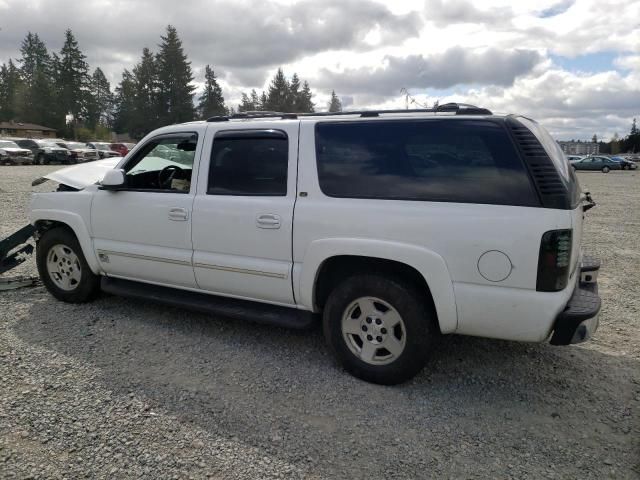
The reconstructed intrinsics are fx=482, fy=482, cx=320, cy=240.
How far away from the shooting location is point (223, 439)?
287cm

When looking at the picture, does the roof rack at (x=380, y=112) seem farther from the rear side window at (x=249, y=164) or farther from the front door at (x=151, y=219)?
the front door at (x=151, y=219)

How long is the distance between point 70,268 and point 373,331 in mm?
3422

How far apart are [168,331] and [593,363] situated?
11.9 feet

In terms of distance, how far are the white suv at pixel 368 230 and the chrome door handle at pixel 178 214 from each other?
2 cm

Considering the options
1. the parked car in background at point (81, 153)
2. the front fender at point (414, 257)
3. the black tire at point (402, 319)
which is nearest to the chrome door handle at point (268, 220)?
the front fender at point (414, 257)

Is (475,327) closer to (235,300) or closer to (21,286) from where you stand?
(235,300)

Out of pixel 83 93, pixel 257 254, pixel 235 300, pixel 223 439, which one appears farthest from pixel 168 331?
pixel 83 93

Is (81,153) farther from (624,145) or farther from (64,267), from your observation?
(624,145)

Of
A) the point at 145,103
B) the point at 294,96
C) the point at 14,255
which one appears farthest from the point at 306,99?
the point at 14,255

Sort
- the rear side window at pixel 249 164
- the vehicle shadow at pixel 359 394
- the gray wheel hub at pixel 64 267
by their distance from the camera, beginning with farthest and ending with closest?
the gray wheel hub at pixel 64 267 < the rear side window at pixel 249 164 < the vehicle shadow at pixel 359 394

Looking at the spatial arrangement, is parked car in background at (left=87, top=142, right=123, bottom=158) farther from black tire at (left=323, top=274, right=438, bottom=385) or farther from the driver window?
black tire at (left=323, top=274, right=438, bottom=385)

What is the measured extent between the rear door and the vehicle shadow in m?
0.60

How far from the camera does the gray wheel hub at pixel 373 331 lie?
3.41 meters

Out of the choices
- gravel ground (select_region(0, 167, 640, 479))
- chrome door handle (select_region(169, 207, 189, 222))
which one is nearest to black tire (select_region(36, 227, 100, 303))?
gravel ground (select_region(0, 167, 640, 479))
